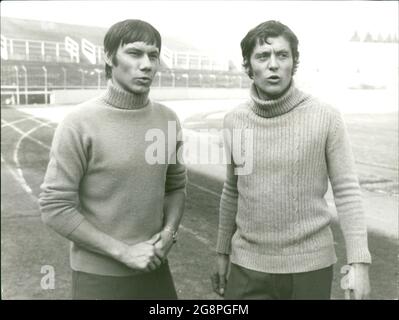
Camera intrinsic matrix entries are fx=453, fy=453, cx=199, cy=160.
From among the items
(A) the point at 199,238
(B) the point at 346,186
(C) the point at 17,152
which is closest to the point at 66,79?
(C) the point at 17,152

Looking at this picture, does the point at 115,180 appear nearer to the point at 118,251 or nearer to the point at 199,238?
the point at 118,251

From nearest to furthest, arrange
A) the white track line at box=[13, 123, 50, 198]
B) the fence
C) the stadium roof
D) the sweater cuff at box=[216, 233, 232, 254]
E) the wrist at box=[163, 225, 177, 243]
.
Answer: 1. the wrist at box=[163, 225, 177, 243]
2. the sweater cuff at box=[216, 233, 232, 254]
3. the stadium roof
4. the fence
5. the white track line at box=[13, 123, 50, 198]

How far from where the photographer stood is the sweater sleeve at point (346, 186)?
5.31 feet

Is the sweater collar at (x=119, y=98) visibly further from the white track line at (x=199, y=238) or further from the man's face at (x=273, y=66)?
the white track line at (x=199, y=238)

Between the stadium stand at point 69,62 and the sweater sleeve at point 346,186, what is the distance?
7.55 ft

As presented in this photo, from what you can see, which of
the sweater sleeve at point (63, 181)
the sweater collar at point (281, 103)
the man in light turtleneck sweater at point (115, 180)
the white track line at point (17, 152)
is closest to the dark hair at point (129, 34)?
the man in light turtleneck sweater at point (115, 180)

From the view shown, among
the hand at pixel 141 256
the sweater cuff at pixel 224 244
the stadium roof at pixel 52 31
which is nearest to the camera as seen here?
the hand at pixel 141 256

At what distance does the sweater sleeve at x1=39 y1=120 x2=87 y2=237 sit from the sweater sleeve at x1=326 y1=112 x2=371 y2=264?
0.90 m

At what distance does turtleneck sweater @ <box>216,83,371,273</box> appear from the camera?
1.64 meters

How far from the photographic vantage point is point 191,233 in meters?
4.13

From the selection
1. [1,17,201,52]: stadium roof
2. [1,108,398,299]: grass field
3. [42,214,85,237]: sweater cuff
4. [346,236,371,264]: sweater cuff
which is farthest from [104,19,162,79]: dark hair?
[1,108,398,299]: grass field

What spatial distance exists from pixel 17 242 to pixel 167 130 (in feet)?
9.35

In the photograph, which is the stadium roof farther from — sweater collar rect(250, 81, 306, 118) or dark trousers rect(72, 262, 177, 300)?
dark trousers rect(72, 262, 177, 300)

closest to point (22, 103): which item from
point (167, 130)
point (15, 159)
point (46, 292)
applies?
point (15, 159)
